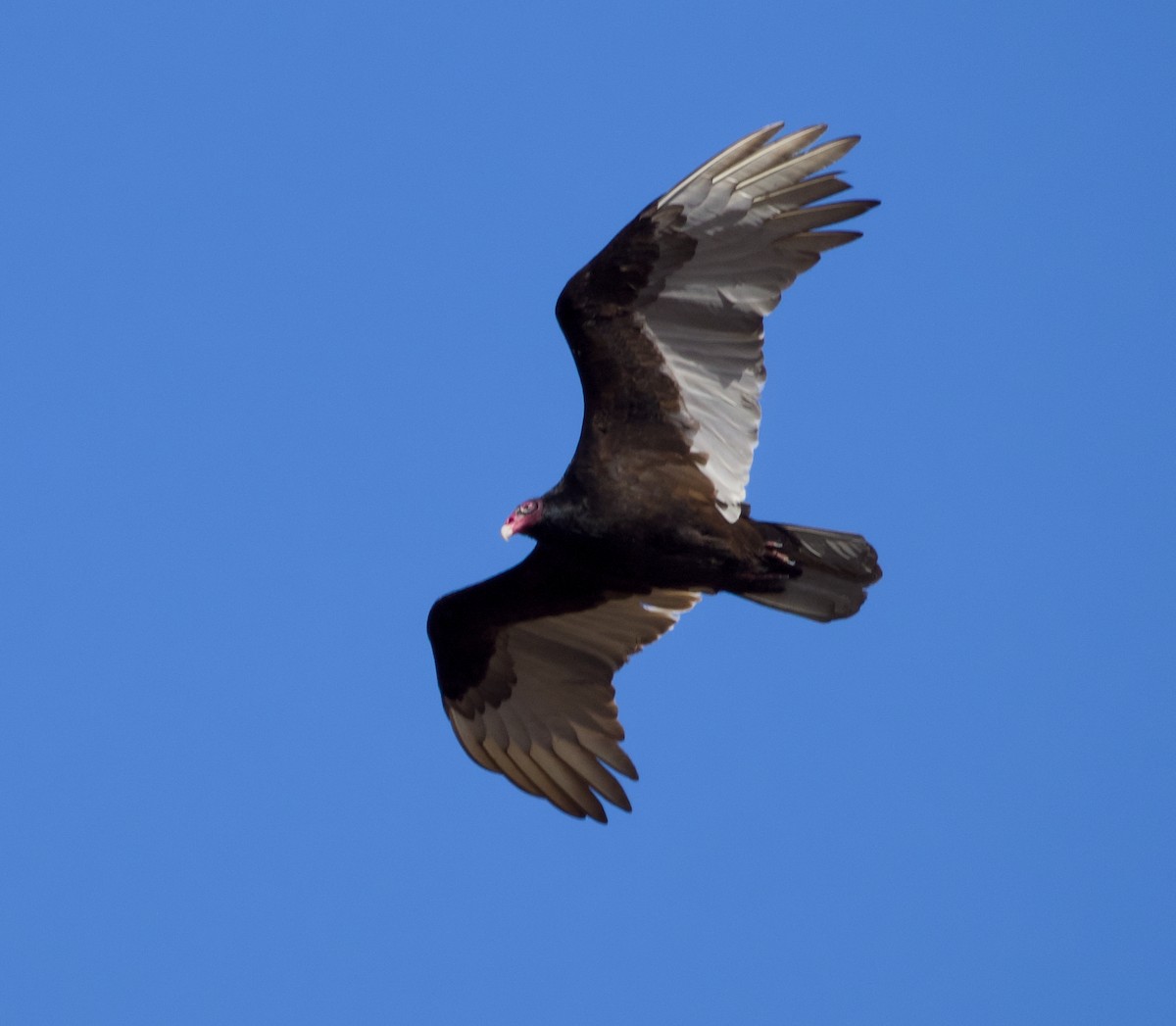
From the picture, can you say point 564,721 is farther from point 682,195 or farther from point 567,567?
point 682,195

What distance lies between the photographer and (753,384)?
8781mm

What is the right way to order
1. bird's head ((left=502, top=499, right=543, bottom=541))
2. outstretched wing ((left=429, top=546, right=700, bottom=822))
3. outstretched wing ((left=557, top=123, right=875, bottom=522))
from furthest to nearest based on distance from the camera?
outstretched wing ((left=429, top=546, right=700, bottom=822))
bird's head ((left=502, top=499, right=543, bottom=541))
outstretched wing ((left=557, top=123, right=875, bottom=522))

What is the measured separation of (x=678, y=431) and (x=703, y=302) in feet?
2.05

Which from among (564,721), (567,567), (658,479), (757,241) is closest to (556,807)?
(564,721)

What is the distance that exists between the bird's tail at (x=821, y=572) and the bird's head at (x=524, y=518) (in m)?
1.05

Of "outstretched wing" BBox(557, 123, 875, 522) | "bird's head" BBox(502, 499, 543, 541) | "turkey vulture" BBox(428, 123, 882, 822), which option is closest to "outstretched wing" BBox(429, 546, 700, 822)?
"turkey vulture" BBox(428, 123, 882, 822)

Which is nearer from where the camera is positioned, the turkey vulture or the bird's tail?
the turkey vulture

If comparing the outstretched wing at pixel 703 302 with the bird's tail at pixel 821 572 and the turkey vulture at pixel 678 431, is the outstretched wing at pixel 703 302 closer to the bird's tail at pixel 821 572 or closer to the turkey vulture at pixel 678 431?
the turkey vulture at pixel 678 431

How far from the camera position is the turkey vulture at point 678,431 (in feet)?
27.9

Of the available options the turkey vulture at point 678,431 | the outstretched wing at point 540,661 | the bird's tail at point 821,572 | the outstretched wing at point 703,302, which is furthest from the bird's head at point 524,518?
the bird's tail at point 821,572

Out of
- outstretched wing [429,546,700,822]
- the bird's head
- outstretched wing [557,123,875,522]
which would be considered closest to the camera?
outstretched wing [557,123,875,522]

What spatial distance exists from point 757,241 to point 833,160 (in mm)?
480

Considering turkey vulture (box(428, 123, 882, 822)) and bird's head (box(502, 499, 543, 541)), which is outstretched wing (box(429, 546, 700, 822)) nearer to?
turkey vulture (box(428, 123, 882, 822))

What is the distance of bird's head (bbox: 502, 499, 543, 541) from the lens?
898cm
